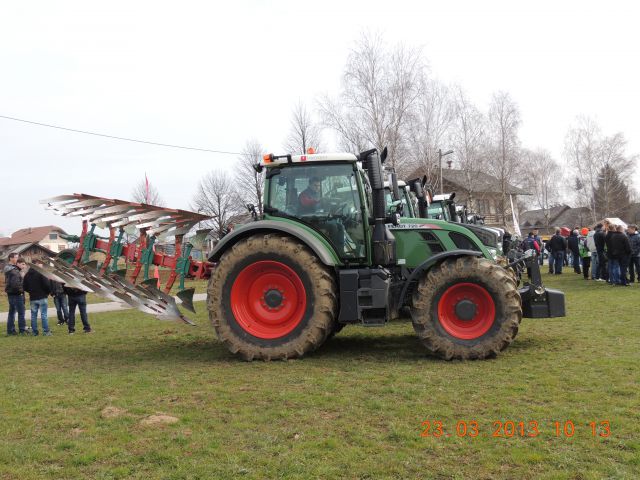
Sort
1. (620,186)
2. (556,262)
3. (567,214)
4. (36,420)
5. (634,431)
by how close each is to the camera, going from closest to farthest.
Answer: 1. (634,431)
2. (36,420)
3. (556,262)
4. (620,186)
5. (567,214)

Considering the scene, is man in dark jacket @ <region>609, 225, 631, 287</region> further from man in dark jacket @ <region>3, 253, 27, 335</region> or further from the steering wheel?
man in dark jacket @ <region>3, 253, 27, 335</region>

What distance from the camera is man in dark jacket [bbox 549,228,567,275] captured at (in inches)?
869

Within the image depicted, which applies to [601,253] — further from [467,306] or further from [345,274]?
[345,274]

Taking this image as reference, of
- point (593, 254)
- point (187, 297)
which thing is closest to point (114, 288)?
point (187, 297)

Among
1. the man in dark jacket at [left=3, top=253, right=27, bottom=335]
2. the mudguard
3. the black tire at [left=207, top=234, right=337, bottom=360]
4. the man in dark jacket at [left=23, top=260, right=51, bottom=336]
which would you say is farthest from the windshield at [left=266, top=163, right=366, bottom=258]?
the man in dark jacket at [left=3, top=253, right=27, bottom=335]

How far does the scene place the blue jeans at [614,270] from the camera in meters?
16.9

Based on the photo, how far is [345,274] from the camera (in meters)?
7.86

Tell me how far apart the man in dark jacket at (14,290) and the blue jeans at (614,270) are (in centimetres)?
1567

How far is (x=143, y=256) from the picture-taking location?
30.2 feet

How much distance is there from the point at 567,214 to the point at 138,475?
104 m

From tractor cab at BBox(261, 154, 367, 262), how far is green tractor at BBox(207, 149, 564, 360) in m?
0.01

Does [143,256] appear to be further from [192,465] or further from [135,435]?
[192,465]

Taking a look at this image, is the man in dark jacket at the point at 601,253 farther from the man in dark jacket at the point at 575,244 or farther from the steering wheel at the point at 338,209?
the steering wheel at the point at 338,209

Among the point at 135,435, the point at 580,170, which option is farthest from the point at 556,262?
the point at 580,170
